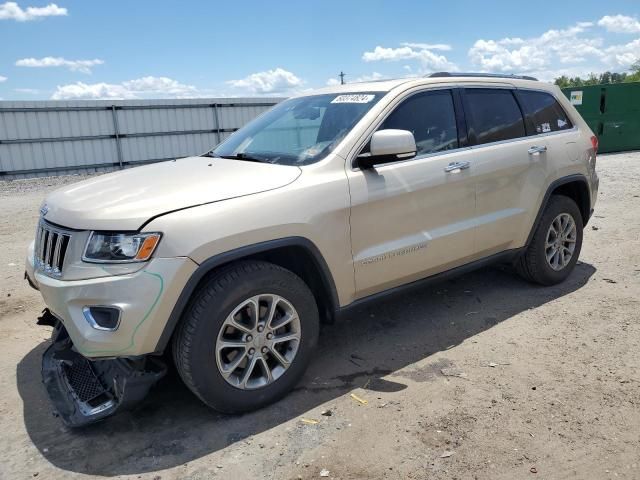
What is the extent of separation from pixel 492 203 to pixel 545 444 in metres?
1.99

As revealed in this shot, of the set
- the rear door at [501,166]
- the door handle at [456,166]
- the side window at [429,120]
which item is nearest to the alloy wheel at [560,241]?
the rear door at [501,166]

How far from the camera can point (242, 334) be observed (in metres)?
3.10

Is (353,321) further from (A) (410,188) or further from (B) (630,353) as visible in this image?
(B) (630,353)

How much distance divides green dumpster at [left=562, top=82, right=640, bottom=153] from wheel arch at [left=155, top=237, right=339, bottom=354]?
1559 cm

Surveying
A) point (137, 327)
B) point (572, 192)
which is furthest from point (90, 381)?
point (572, 192)

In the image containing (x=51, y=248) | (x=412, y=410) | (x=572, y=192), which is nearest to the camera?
(x=51, y=248)

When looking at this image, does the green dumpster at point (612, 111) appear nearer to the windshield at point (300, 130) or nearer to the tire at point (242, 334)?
the windshield at point (300, 130)

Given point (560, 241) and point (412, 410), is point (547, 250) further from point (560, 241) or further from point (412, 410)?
point (412, 410)

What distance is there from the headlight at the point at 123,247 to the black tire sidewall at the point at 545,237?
343cm

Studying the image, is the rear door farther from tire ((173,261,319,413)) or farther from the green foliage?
the green foliage

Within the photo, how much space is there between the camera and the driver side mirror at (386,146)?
337 cm

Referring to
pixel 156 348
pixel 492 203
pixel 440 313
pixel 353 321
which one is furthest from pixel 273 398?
pixel 492 203

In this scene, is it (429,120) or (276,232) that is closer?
(276,232)

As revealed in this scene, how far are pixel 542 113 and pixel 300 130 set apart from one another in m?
2.29
